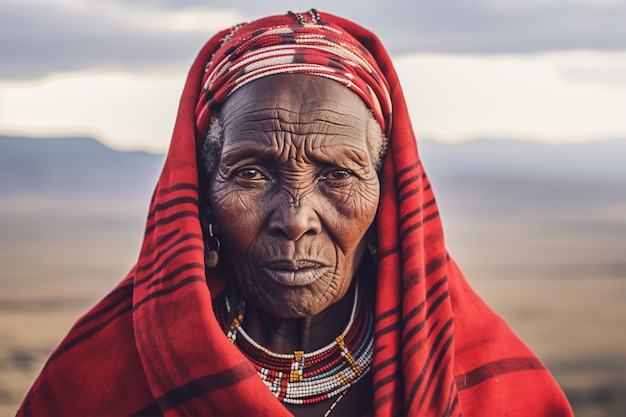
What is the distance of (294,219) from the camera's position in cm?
221

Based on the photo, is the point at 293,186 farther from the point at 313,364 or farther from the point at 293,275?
the point at 313,364

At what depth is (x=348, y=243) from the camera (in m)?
2.33

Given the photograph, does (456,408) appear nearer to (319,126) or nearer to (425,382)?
(425,382)

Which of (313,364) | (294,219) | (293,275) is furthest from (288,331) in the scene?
(294,219)

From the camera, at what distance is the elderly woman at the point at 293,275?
7.35ft

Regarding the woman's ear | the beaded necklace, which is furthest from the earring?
the beaded necklace

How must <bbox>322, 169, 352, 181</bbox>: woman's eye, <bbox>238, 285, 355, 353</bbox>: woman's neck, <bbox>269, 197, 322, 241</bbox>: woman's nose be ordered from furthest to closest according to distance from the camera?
1. <bbox>238, 285, 355, 353</bbox>: woman's neck
2. <bbox>322, 169, 352, 181</bbox>: woman's eye
3. <bbox>269, 197, 322, 241</bbox>: woman's nose

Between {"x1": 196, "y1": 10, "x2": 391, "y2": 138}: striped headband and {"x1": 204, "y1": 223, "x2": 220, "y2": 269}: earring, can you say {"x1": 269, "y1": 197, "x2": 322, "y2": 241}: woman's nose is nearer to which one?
{"x1": 204, "y1": 223, "x2": 220, "y2": 269}: earring

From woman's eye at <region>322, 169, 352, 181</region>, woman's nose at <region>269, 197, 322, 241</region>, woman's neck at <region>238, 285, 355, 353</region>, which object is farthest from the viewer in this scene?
woman's neck at <region>238, 285, 355, 353</region>

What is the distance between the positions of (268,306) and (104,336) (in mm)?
480

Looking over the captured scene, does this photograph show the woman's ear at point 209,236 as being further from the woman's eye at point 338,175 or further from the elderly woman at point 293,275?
the woman's eye at point 338,175

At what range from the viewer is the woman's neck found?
8.03 ft

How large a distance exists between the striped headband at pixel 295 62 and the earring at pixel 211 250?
279 millimetres

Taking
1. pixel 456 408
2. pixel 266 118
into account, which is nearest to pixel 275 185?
pixel 266 118
